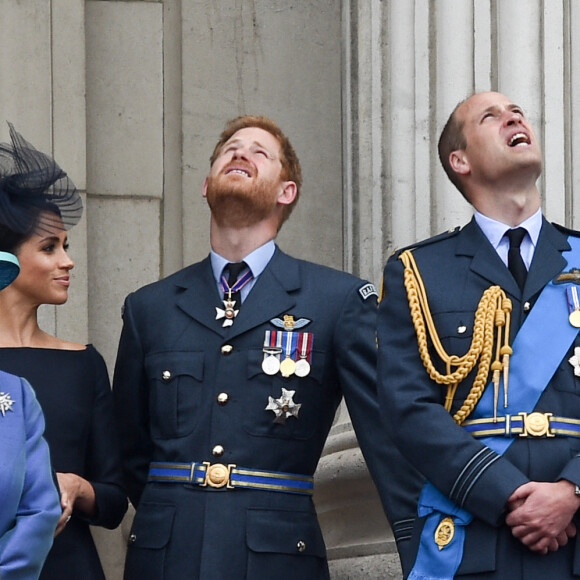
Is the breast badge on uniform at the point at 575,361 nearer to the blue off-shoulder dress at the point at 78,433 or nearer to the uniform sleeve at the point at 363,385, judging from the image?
the uniform sleeve at the point at 363,385

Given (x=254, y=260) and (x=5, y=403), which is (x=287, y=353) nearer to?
(x=254, y=260)

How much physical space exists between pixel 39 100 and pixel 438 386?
2.60 meters

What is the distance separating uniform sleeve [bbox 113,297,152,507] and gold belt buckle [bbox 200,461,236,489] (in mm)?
377

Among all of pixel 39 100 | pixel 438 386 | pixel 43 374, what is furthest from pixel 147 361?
pixel 39 100

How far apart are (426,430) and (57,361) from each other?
1303 mm

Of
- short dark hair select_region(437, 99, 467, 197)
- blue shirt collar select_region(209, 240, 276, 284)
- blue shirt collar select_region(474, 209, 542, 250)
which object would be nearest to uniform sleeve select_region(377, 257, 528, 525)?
blue shirt collar select_region(474, 209, 542, 250)

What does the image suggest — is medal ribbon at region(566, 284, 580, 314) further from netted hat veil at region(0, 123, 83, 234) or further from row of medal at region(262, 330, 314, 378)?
netted hat veil at region(0, 123, 83, 234)

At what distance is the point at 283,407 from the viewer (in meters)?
5.71

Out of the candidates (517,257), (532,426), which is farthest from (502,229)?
(532,426)

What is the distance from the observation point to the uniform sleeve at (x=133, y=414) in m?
5.95

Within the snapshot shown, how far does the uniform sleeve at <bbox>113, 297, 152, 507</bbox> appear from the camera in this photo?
595 cm

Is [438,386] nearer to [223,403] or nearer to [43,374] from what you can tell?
[223,403]

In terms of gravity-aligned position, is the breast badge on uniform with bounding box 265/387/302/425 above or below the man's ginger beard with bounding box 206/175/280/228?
below

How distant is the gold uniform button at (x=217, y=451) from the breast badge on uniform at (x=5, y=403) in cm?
83
